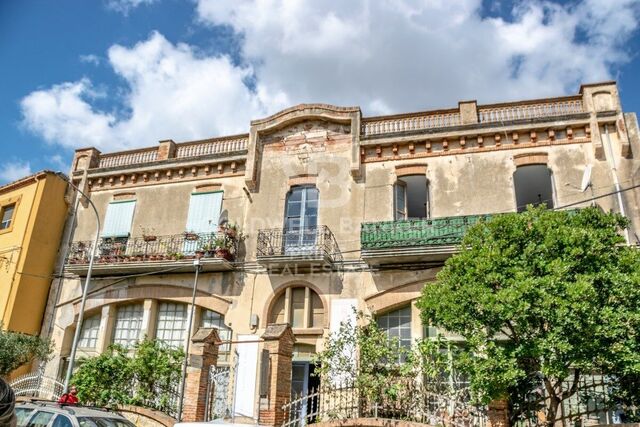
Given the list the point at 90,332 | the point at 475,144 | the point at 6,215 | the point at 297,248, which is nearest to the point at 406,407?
the point at 297,248

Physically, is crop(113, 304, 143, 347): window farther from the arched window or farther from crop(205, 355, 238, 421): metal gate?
crop(205, 355, 238, 421): metal gate

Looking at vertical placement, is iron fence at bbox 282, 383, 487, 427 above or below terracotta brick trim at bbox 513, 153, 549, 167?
below

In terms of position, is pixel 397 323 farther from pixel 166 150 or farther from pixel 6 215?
pixel 6 215

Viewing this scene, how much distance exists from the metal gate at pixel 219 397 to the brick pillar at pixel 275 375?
1.07 meters

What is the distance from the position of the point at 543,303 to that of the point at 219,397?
766 centimetres

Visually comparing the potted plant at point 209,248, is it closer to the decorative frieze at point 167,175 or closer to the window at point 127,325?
the decorative frieze at point 167,175

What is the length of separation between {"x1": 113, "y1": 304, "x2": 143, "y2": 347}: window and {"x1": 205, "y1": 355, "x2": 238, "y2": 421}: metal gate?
21.0ft

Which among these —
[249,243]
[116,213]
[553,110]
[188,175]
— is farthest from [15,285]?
[553,110]

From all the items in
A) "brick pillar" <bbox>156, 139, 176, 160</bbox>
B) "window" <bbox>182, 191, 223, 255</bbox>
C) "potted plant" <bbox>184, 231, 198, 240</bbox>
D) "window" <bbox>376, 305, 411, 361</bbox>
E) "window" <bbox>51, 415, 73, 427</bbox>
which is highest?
"brick pillar" <bbox>156, 139, 176, 160</bbox>

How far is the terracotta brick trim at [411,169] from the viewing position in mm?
16797

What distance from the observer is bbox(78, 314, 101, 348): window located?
18.7m

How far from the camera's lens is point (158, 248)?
18359 millimetres

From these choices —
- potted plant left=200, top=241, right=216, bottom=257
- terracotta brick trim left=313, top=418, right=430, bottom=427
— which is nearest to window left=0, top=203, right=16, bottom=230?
potted plant left=200, top=241, right=216, bottom=257

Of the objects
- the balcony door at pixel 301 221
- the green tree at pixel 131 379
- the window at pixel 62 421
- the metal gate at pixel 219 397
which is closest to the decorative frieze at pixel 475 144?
the balcony door at pixel 301 221
